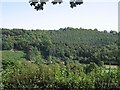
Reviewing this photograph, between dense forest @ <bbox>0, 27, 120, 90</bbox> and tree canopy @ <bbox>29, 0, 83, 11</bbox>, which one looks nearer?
tree canopy @ <bbox>29, 0, 83, 11</bbox>

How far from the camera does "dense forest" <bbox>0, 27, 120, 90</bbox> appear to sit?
8828mm

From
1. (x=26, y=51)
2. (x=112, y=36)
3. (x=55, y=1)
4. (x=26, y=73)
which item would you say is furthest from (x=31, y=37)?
(x=55, y=1)

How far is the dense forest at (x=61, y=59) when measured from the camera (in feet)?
29.0

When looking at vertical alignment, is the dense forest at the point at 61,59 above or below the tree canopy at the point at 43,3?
below

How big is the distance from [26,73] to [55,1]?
24.7 ft

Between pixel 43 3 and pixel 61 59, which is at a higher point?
pixel 43 3

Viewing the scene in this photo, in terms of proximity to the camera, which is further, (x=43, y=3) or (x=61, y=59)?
(x=61, y=59)

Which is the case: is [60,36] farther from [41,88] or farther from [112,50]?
[41,88]

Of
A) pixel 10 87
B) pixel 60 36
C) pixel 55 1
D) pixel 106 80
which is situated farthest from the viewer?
pixel 60 36

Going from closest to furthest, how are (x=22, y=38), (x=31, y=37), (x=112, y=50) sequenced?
1. (x=112, y=50)
2. (x=22, y=38)
3. (x=31, y=37)

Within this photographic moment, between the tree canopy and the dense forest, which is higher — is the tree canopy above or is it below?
above

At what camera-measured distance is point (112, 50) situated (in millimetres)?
38906

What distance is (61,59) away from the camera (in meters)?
41.1

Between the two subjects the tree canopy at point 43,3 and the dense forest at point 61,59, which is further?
the dense forest at point 61,59
